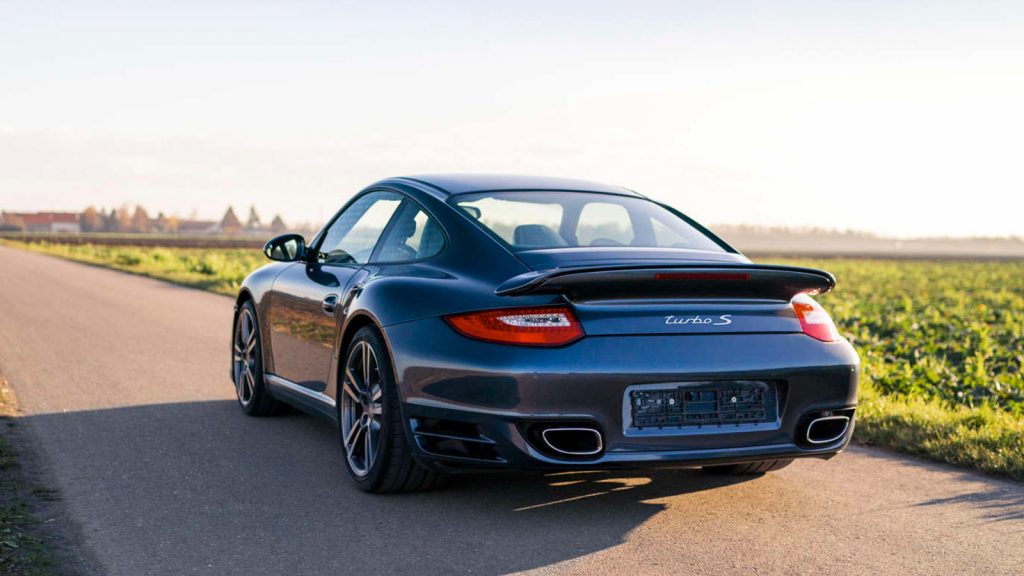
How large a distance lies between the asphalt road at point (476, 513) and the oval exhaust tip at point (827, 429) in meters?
0.36

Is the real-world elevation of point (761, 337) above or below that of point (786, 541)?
above

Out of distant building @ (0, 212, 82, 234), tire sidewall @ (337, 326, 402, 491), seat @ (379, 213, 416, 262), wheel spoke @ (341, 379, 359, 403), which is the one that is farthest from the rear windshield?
distant building @ (0, 212, 82, 234)

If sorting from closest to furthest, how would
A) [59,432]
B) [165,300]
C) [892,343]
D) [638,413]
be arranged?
1. [638,413]
2. [59,432]
3. [892,343]
4. [165,300]

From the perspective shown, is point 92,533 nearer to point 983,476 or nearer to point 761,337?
point 761,337

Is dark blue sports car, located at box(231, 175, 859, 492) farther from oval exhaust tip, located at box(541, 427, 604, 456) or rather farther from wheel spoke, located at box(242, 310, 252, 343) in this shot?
wheel spoke, located at box(242, 310, 252, 343)

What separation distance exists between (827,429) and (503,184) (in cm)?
203

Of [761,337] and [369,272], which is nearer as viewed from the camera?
[761,337]

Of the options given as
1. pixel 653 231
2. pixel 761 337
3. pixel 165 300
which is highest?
pixel 653 231

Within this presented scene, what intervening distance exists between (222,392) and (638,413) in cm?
478

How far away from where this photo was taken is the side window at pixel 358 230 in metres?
5.59

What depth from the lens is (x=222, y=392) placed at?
26.5 ft

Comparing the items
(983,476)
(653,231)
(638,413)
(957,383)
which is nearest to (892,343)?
(957,383)

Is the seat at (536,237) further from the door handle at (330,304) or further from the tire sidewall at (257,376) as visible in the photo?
the tire sidewall at (257,376)

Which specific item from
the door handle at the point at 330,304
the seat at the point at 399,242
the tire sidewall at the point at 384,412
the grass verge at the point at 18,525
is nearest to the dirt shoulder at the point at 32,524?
the grass verge at the point at 18,525
